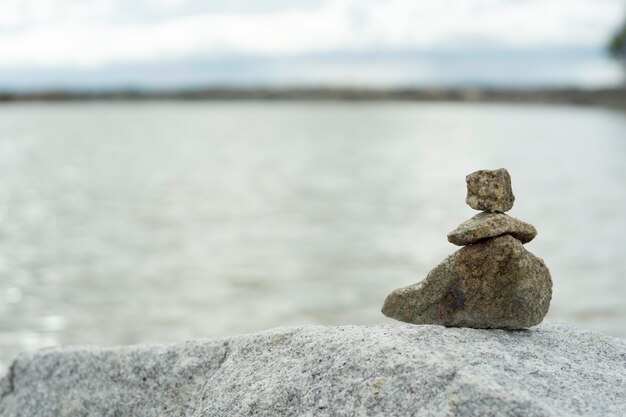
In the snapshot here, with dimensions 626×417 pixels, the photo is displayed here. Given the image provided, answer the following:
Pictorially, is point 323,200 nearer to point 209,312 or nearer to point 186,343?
point 209,312

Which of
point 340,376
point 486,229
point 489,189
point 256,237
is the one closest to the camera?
point 340,376

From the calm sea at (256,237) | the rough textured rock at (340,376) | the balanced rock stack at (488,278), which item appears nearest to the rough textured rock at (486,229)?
the balanced rock stack at (488,278)

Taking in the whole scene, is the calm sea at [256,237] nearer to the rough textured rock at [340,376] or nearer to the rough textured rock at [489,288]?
the rough textured rock at [340,376]

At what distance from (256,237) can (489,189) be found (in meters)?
13.6

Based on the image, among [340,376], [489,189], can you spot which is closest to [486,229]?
[489,189]

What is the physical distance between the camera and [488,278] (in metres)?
4.32

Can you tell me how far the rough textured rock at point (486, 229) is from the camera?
4312mm

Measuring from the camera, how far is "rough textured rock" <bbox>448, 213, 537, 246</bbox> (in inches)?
170

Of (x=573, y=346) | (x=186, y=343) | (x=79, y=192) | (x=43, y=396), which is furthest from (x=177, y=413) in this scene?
(x=79, y=192)

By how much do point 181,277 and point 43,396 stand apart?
9045mm

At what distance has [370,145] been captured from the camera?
48.9 metres

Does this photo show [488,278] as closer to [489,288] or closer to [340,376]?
[489,288]

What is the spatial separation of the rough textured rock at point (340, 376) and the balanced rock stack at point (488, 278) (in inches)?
4.5

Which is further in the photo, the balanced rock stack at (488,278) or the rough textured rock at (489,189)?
the rough textured rock at (489,189)
